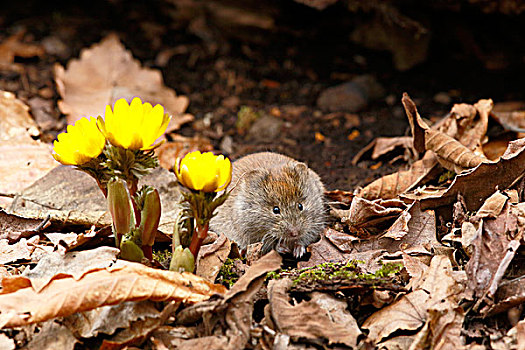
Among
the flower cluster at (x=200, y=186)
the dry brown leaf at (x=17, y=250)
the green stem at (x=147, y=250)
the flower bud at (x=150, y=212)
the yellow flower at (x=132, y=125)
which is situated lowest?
the dry brown leaf at (x=17, y=250)

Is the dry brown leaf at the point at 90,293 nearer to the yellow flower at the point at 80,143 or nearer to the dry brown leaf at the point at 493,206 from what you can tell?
the yellow flower at the point at 80,143

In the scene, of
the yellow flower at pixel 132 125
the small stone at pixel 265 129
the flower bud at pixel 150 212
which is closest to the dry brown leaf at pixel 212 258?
the flower bud at pixel 150 212

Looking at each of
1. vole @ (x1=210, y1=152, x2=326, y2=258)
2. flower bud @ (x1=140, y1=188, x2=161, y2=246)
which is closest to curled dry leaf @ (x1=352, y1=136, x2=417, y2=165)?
vole @ (x1=210, y1=152, x2=326, y2=258)

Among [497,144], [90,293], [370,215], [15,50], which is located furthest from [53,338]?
[15,50]

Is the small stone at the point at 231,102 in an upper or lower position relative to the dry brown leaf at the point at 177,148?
upper

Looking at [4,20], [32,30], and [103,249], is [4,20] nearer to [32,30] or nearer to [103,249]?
[32,30]

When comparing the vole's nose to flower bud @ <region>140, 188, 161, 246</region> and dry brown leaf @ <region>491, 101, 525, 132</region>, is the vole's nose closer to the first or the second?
flower bud @ <region>140, 188, 161, 246</region>

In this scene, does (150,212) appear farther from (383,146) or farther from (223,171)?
(383,146)
